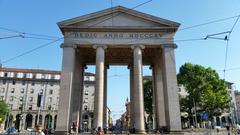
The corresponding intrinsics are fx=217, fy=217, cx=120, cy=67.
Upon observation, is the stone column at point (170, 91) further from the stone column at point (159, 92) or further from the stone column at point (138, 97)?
the stone column at point (159, 92)

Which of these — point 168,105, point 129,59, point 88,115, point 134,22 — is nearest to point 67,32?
point 134,22

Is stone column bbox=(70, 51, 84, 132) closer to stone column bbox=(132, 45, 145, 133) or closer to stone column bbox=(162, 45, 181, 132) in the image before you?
stone column bbox=(132, 45, 145, 133)

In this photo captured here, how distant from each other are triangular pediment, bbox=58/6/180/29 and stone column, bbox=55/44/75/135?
12.0ft

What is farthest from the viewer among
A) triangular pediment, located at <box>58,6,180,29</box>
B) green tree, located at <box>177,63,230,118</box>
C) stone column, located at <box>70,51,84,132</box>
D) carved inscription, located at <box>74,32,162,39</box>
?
green tree, located at <box>177,63,230,118</box>

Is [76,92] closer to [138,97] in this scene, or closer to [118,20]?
[138,97]

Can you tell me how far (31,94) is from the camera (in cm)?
7162

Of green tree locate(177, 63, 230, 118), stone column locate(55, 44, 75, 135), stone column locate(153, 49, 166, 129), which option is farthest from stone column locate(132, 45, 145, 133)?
green tree locate(177, 63, 230, 118)

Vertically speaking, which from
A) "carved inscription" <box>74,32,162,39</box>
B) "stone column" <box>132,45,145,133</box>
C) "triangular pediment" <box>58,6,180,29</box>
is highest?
"triangular pediment" <box>58,6,180,29</box>

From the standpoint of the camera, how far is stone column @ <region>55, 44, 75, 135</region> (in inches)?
998

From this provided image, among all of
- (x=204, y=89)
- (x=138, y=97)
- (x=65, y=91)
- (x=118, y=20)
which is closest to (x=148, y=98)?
(x=204, y=89)

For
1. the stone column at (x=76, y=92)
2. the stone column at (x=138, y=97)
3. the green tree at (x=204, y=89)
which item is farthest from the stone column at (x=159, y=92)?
the green tree at (x=204, y=89)

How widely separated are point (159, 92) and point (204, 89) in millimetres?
15612

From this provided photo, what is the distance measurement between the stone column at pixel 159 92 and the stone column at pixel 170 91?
352 centimetres

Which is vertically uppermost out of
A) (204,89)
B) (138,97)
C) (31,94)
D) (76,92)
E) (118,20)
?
(118,20)
